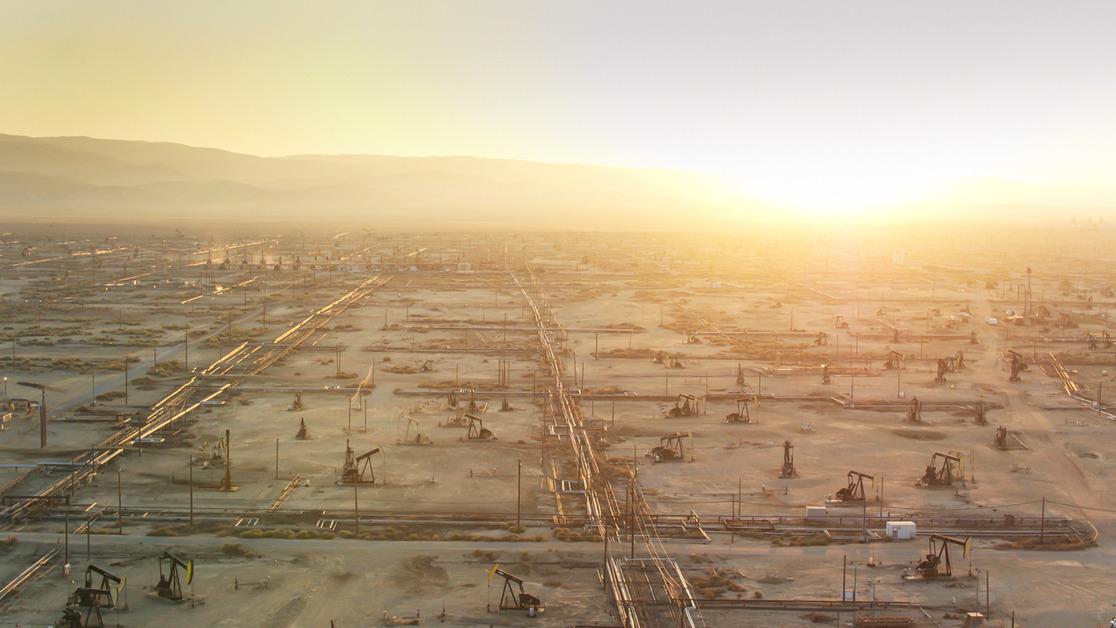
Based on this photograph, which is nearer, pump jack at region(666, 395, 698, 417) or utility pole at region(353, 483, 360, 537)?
utility pole at region(353, 483, 360, 537)

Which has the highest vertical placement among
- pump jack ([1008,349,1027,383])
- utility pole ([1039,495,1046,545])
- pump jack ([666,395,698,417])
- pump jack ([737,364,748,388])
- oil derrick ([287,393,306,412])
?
pump jack ([1008,349,1027,383])

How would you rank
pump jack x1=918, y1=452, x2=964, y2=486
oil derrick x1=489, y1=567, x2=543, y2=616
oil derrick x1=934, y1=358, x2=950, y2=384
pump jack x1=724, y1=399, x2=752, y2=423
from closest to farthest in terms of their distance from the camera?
oil derrick x1=489, y1=567, x2=543, y2=616, pump jack x1=918, y1=452, x2=964, y2=486, pump jack x1=724, y1=399, x2=752, y2=423, oil derrick x1=934, y1=358, x2=950, y2=384

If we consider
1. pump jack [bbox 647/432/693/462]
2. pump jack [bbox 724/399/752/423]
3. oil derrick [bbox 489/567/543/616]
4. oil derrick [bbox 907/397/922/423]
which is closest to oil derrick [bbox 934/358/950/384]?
oil derrick [bbox 907/397/922/423]

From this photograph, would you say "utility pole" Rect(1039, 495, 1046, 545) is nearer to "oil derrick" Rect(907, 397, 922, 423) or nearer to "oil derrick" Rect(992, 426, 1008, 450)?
"oil derrick" Rect(992, 426, 1008, 450)

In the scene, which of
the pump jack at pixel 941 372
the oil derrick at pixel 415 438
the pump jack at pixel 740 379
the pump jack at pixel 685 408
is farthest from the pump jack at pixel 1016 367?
the oil derrick at pixel 415 438

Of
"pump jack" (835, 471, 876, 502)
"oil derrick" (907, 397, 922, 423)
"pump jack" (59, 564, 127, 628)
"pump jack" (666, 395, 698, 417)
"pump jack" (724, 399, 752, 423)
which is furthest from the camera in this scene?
"pump jack" (666, 395, 698, 417)

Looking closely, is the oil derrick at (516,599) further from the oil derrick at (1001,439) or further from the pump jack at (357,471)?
the oil derrick at (1001,439)

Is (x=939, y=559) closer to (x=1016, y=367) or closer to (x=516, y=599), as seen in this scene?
(x=516, y=599)
